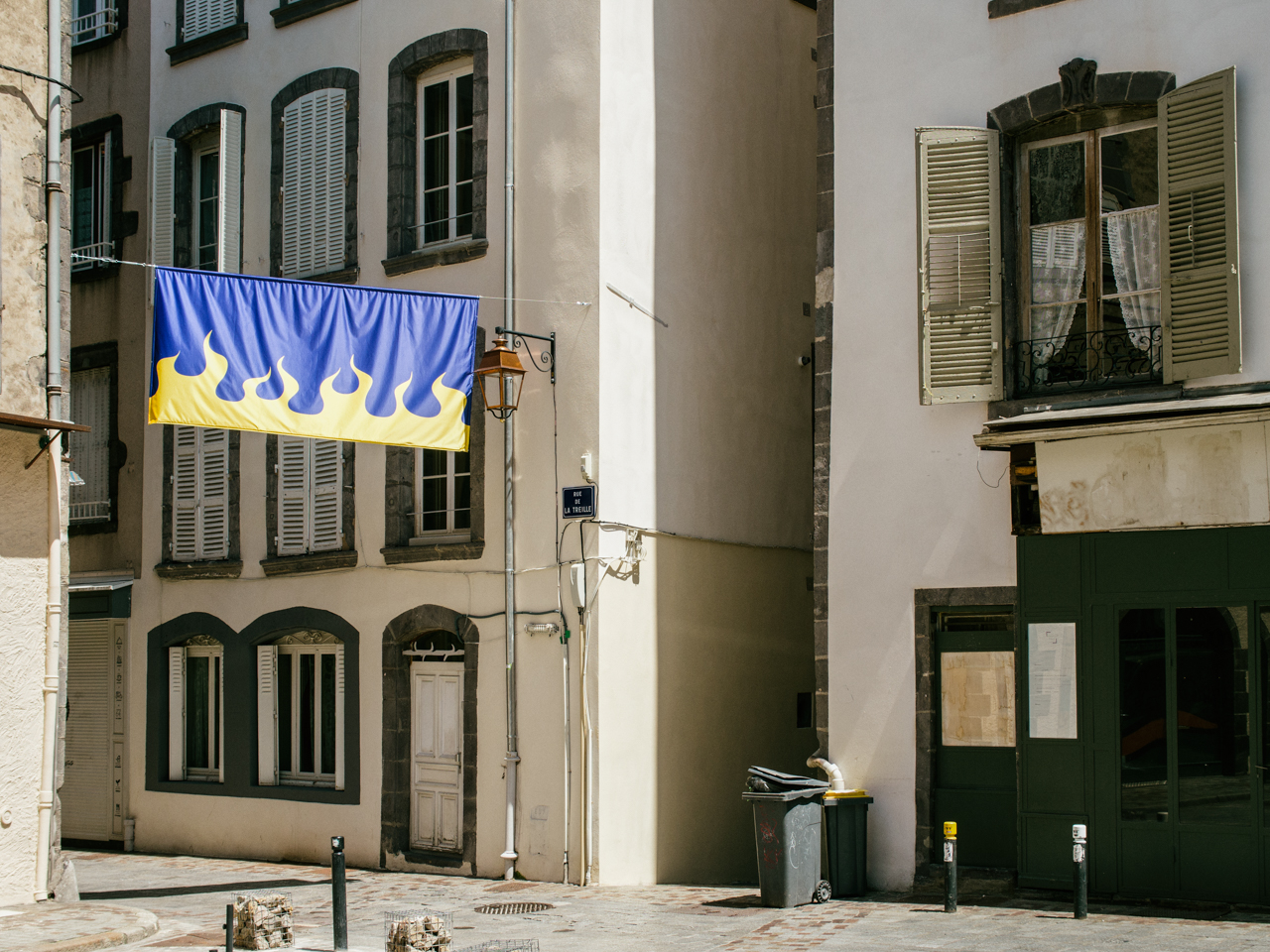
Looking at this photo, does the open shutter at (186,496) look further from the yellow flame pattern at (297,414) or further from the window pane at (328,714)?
the yellow flame pattern at (297,414)

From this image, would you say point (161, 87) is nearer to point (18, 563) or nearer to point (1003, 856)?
point (18, 563)

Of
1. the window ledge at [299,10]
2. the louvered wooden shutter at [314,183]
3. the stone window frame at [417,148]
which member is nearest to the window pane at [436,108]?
the stone window frame at [417,148]

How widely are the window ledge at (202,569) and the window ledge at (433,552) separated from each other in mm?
2277

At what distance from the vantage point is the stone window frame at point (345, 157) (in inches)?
591

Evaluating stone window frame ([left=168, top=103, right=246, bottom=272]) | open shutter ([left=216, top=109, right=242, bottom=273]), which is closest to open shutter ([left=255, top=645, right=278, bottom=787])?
open shutter ([left=216, top=109, right=242, bottom=273])

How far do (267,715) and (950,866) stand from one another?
8127 millimetres

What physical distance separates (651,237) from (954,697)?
548 centimetres

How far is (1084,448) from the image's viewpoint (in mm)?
10844

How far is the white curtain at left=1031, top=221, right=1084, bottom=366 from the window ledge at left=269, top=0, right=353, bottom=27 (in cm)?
806

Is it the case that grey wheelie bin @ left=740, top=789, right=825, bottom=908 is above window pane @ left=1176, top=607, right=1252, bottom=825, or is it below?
below

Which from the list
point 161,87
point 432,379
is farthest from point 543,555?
point 161,87

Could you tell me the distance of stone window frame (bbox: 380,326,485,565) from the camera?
539 inches

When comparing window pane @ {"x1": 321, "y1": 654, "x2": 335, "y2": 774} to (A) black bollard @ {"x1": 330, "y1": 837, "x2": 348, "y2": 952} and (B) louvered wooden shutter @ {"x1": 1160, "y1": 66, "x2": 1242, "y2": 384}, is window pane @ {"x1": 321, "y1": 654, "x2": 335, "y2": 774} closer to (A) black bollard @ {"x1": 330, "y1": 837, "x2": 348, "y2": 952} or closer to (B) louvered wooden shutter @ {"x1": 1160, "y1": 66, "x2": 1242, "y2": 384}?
(A) black bollard @ {"x1": 330, "y1": 837, "x2": 348, "y2": 952}

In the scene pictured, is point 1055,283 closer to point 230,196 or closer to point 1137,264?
point 1137,264
